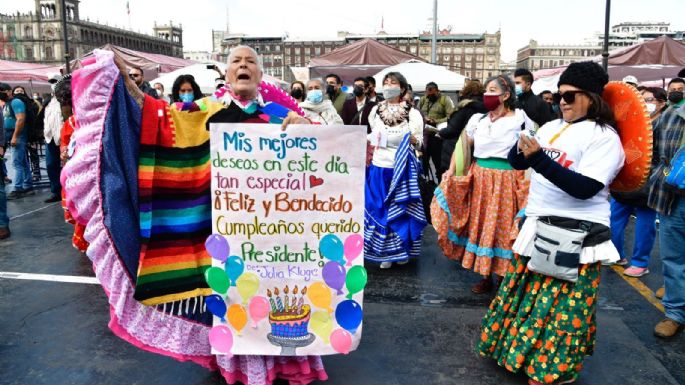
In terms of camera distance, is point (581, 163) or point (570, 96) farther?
point (570, 96)

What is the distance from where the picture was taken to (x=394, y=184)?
494cm

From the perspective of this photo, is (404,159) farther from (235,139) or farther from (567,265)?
(235,139)

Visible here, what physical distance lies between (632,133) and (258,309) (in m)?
2.12

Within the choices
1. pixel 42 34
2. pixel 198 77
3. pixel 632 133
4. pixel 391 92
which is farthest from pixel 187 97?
pixel 42 34

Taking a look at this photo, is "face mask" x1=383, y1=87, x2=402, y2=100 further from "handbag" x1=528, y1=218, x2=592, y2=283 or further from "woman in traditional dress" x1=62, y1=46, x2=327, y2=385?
"handbag" x1=528, y1=218, x2=592, y2=283

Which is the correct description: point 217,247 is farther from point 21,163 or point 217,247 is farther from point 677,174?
point 21,163

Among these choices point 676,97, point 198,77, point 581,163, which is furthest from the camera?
point 198,77

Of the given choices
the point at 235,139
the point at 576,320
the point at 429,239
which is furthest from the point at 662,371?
the point at 429,239

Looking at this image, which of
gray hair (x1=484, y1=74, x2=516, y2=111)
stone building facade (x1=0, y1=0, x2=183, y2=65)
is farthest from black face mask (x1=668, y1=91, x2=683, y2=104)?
stone building facade (x1=0, y1=0, x2=183, y2=65)

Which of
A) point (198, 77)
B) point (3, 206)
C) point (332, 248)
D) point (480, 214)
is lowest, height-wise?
point (3, 206)

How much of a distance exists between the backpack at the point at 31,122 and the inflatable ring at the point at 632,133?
28.6 ft

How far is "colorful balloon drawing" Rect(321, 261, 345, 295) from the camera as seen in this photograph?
101 inches

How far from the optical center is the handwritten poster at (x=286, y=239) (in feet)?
8.09

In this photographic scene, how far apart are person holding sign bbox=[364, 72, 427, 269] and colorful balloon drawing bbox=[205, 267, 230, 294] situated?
264 cm
